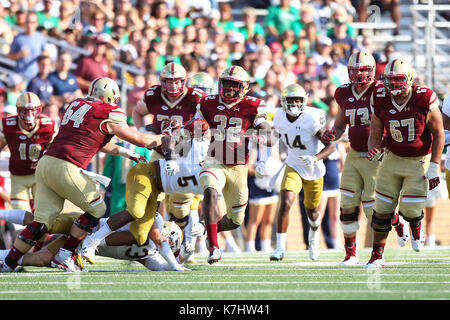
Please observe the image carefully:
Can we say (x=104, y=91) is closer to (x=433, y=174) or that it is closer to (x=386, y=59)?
(x=433, y=174)

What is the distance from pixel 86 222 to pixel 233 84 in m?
1.86

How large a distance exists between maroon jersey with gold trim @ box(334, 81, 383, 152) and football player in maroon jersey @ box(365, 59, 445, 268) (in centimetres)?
63

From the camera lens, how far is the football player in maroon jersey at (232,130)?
26.8ft

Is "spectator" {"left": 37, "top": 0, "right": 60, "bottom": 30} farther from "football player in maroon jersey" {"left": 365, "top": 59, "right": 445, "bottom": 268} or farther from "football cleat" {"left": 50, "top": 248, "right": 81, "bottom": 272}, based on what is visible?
"football player in maroon jersey" {"left": 365, "top": 59, "right": 445, "bottom": 268}

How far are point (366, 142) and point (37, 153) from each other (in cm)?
321

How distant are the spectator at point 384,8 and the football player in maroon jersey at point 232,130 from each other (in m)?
7.74

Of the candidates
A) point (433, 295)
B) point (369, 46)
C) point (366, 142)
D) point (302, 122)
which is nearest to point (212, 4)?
point (369, 46)

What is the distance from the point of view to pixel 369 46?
14.1 m

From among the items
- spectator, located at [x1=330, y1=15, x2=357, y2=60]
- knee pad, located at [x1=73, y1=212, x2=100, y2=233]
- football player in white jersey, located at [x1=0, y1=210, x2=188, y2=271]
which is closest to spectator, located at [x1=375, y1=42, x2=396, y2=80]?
spectator, located at [x1=330, y1=15, x2=357, y2=60]

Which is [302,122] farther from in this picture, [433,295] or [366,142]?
[433,295]

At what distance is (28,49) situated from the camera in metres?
12.1

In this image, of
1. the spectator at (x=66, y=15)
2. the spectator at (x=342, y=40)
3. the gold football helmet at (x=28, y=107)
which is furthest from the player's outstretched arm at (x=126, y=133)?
the spectator at (x=342, y=40)

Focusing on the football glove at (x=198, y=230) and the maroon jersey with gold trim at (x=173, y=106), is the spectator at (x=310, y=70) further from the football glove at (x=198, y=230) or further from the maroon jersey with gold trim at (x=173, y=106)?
the football glove at (x=198, y=230)

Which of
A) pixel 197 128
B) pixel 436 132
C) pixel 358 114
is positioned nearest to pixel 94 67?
pixel 197 128
